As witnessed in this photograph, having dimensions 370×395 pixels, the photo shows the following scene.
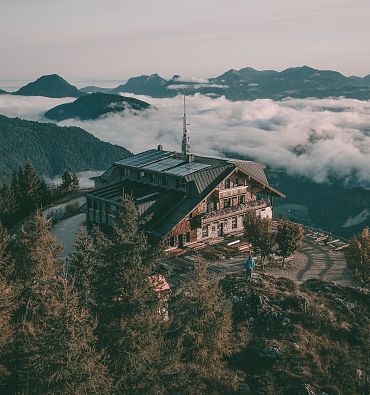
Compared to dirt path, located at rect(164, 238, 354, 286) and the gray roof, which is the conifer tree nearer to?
dirt path, located at rect(164, 238, 354, 286)

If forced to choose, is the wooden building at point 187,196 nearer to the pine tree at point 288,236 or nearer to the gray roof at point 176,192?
the gray roof at point 176,192

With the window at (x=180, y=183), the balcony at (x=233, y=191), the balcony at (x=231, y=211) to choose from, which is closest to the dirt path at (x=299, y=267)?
the balcony at (x=231, y=211)

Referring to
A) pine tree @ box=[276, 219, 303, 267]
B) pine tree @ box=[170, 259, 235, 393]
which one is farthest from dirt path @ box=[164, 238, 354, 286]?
pine tree @ box=[170, 259, 235, 393]

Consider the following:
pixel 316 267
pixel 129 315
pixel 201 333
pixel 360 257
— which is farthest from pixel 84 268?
pixel 316 267

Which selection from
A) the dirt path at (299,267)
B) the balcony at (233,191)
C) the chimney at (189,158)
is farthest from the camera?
the chimney at (189,158)

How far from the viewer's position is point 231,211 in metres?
60.6

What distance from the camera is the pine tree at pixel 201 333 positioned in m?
27.0

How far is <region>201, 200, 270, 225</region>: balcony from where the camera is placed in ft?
190

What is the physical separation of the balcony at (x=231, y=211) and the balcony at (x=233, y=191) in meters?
1.76

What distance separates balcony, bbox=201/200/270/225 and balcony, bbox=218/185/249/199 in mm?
1757

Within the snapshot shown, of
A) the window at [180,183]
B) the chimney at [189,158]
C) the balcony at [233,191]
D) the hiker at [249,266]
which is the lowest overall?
the hiker at [249,266]

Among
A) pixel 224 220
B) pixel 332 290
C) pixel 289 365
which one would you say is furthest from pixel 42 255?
pixel 224 220

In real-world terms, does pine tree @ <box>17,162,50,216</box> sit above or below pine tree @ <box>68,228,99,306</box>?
below

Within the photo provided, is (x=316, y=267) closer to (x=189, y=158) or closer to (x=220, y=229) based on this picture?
(x=220, y=229)
